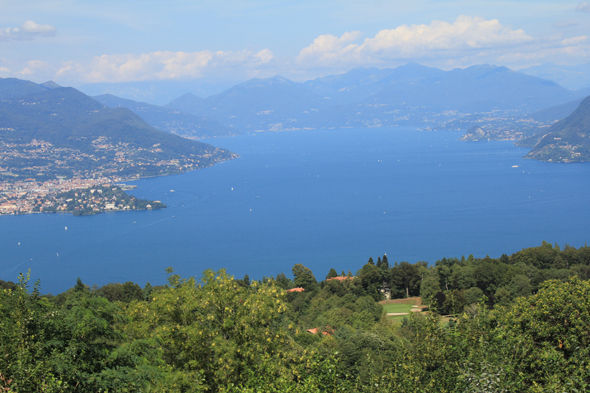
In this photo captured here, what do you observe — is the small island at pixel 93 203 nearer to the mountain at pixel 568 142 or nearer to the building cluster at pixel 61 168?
the building cluster at pixel 61 168

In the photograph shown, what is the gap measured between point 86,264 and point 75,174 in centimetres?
8346

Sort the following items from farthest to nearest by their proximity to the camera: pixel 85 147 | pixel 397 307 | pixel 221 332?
pixel 85 147 → pixel 397 307 → pixel 221 332

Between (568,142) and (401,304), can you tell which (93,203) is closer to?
(401,304)

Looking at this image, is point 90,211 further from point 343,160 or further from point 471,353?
point 471,353

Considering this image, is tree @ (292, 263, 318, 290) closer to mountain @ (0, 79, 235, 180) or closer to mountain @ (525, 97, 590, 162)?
mountain @ (0, 79, 235, 180)

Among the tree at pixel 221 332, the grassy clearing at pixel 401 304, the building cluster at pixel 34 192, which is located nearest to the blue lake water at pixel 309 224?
the building cluster at pixel 34 192

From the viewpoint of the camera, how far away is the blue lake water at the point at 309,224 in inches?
2226

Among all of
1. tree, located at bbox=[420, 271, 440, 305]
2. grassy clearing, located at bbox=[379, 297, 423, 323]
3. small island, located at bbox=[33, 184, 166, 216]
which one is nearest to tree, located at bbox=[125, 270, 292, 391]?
grassy clearing, located at bbox=[379, 297, 423, 323]

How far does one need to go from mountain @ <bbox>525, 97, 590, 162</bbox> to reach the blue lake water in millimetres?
11252

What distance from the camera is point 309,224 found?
72312 millimetres

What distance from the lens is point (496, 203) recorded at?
7888 centimetres

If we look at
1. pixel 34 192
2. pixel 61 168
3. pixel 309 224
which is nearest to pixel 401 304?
pixel 309 224

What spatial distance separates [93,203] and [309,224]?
51.4 metres

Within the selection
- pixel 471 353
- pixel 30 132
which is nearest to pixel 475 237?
pixel 471 353
